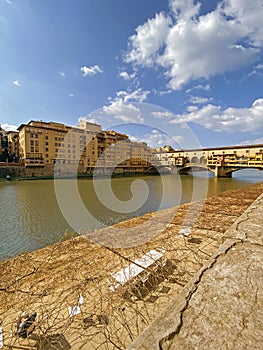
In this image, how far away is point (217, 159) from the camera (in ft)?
109

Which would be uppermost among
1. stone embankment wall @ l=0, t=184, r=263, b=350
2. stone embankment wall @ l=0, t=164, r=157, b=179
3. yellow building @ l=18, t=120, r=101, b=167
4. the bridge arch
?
yellow building @ l=18, t=120, r=101, b=167

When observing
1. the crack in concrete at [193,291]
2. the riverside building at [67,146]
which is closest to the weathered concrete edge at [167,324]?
the crack in concrete at [193,291]

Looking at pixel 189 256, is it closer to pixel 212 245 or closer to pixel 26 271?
pixel 212 245

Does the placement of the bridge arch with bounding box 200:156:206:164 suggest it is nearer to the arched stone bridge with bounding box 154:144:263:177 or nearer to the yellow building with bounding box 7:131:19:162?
the arched stone bridge with bounding box 154:144:263:177

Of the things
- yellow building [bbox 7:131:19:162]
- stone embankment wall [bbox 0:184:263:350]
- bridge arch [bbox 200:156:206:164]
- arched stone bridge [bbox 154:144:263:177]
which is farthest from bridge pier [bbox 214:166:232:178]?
yellow building [bbox 7:131:19:162]

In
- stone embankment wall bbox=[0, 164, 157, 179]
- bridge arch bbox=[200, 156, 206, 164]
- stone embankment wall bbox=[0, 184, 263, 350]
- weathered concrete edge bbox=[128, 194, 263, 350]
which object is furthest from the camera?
bridge arch bbox=[200, 156, 206, 164]

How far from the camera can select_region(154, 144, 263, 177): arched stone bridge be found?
29.8 m

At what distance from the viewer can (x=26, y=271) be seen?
259cm

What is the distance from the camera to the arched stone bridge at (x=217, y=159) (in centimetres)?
2980

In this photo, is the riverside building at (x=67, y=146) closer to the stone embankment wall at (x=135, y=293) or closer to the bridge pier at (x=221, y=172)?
the bridge pier at (x=221, y=172)

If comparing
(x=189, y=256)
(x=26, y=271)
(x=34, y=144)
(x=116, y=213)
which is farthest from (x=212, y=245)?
(x=34, y=144)

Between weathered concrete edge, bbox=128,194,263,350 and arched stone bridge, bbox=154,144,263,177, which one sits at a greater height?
arched stone bridge, bbox=154,144,263,177

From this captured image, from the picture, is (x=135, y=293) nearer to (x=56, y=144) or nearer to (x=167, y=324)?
(x=167, y=324)

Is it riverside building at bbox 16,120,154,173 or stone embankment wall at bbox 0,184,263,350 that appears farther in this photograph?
riverside building at bbox 16,120,154,173
